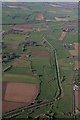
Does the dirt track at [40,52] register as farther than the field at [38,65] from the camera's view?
Yes

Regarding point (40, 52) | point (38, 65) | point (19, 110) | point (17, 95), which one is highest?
point (40, 52)

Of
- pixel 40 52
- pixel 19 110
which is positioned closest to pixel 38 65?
pixel 40 52

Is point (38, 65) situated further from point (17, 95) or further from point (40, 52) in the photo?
point (17, 95)

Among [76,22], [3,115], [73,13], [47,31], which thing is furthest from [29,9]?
[3,115]

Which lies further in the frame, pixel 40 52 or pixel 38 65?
pixel 40 52

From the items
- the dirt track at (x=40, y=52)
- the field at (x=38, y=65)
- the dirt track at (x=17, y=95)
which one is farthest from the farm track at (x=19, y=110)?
the dirt track at (x=40, y=52)

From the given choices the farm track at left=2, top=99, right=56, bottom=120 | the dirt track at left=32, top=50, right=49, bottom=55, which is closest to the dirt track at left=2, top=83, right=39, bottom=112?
the farm track at left=2, top=99, right=56, bottom=120

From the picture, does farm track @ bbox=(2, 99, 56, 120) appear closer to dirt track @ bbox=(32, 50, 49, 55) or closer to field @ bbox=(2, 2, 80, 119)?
field @ bbox=(2, 2, 80, 119)

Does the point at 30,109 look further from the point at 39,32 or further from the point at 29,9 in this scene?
the point at 29,9

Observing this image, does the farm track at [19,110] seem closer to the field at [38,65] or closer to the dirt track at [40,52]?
the field at [38,65]
